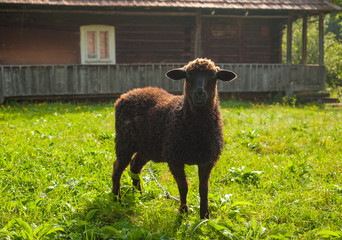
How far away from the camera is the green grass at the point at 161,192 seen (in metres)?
3.32

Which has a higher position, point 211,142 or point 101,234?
point 211,142

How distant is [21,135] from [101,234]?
4.45 m

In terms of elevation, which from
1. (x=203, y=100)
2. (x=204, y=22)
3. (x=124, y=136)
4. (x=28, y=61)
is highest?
(x=204, y=22)

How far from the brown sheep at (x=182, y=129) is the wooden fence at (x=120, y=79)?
10001 mm

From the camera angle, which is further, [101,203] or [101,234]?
[101,203]

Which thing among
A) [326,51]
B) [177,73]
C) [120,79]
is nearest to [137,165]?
[177,73]

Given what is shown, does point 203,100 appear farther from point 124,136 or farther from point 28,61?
point 28,61

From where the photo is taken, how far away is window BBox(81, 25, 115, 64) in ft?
51.3

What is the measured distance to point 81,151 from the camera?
5727mm

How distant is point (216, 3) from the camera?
1441 centimetres

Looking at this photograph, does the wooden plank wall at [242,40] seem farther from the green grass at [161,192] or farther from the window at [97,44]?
the green grass at [161,192]

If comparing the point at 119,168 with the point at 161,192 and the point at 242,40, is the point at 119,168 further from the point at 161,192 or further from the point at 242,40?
the point at 242,40

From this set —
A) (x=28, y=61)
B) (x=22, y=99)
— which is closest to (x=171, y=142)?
(x=22, y=99)

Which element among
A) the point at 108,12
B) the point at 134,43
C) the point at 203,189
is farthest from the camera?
the point at 134,43
